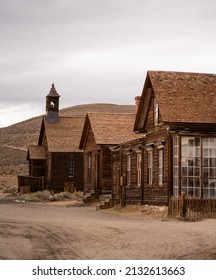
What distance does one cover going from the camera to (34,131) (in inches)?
4542

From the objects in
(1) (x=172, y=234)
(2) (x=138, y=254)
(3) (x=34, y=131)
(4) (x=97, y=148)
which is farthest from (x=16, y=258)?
(3) (x=34, y=131)

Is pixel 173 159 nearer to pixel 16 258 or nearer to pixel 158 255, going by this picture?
pixel 158 255

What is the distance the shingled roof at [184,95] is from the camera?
25.0 meters

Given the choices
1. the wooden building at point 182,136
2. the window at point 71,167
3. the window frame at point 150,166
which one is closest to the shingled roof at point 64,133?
the window at point 71,167

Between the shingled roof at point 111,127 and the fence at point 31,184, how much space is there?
9706 millimetres

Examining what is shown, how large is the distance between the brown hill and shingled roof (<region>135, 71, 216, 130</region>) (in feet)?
185

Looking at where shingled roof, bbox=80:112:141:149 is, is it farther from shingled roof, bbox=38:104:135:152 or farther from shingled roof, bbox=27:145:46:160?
shingled roof, bbox=27:145:46:160

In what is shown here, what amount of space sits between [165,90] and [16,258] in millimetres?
15937

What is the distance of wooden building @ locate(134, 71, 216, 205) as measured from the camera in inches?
974

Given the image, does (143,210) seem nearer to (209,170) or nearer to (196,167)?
(196,167)

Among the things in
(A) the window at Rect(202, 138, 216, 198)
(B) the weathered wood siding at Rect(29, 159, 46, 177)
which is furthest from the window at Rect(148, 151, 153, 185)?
(B) the weathered wood siding at Rect(29, 159, 46, 177)

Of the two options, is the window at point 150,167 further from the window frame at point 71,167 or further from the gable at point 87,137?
the window frame at point 71,167

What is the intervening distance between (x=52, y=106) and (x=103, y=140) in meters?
17.3

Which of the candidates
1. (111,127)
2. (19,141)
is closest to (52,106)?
(111,127)
